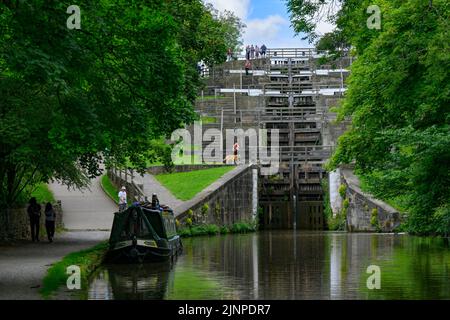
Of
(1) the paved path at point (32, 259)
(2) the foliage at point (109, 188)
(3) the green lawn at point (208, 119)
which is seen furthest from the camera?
(3) the green lawn at point (208, 119)

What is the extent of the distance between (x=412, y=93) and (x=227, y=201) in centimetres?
2151

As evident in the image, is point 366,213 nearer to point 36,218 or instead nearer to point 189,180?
point 189,180

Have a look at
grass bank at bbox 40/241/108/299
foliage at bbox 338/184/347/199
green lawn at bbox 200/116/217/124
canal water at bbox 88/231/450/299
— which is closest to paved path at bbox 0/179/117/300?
grass bank at bbox 40/241/108/299

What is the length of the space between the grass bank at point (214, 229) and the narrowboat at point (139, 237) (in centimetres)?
1159

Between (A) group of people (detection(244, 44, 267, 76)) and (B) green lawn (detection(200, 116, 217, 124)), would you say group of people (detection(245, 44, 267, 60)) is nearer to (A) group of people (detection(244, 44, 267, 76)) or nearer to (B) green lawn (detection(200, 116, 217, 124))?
(A) group of people (detection(244, 44, 267, 76))

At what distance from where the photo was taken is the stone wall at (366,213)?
139 ft

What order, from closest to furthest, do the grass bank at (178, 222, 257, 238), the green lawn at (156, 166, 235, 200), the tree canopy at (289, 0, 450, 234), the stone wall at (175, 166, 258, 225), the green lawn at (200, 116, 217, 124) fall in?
the tree canopy at (289, 0, 450, 234) < the grass bank at (178, 222, 257, 238) < the stone wall at (175, 166, 258, 225) < the green lawn at (156, 166, 235, 200) < the green lawn at (200, 116, 217, 124)

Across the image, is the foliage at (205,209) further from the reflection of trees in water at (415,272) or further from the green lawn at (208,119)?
the green lawn at (208,119)

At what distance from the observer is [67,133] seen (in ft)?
59.7

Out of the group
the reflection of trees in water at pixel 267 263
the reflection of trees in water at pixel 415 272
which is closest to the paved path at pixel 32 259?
the reflection of trees in water at pixel 267 263

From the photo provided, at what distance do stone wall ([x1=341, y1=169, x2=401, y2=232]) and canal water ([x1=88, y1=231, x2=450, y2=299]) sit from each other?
866 centimetres

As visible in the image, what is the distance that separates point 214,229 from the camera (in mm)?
41438

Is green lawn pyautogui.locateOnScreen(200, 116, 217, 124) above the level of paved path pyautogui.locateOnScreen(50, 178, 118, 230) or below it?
above

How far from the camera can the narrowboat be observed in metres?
25.0
